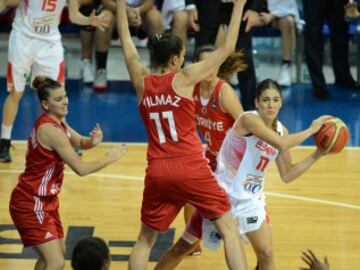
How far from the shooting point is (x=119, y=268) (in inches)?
294

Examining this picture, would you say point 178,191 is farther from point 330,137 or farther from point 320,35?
point 320,35

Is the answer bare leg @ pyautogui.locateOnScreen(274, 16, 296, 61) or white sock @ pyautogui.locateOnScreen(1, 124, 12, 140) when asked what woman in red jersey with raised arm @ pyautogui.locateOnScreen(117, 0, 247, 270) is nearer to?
white sock @ pyautogui.locateOnScreen(1, 124, 12, 140)

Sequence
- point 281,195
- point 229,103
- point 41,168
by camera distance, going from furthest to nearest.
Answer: point 281,195, point 229,103, point 41,168

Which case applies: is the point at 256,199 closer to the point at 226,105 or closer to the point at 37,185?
the point at 226,105

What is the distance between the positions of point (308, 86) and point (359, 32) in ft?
3.09

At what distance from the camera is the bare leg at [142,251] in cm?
649

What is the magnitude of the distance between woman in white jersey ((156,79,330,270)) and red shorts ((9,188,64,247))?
2.79 feet

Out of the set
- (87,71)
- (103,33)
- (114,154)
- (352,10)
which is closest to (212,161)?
(114,154)

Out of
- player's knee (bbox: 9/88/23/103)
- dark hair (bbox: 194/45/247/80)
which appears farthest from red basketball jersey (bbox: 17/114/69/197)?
player's knee (bbox: 9/88/23/103)

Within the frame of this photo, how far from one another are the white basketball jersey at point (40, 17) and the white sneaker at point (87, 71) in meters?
2.81

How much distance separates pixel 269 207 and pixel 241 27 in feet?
10.4

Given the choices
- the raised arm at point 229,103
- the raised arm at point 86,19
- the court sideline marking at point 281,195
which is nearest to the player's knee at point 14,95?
the court sideline marking at point 281,195

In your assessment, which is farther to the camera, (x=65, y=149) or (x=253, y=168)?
(x=253, y=168)

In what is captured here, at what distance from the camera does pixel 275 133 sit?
6.62 metres
